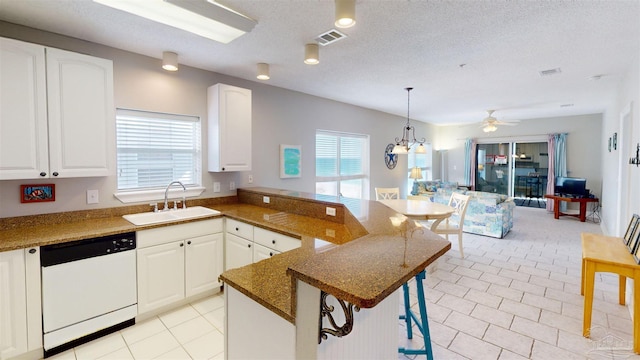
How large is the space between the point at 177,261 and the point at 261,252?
2.76 ft

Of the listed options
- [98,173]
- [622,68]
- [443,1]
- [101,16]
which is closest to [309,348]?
[443,1]

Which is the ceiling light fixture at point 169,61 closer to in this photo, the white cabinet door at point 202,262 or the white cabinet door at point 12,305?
the white cabinet door at point 202,262

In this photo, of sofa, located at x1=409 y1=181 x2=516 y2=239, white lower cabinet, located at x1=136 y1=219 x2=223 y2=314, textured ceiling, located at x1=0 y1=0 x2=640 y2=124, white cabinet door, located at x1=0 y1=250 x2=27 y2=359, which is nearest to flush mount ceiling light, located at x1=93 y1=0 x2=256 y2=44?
textured ceiling, located at x1=0 y1=0 x2=640 y2=124

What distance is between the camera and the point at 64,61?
7.43ft

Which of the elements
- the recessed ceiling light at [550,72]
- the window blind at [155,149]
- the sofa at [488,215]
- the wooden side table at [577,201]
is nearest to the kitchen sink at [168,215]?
the window blind at [155,149]

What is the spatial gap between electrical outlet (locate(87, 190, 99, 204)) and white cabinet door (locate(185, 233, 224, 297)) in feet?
3.11

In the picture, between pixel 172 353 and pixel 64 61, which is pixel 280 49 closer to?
pixel 64 61

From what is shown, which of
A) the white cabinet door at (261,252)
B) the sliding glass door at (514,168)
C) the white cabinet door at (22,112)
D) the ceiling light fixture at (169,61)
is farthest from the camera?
the sliding glass door at (514,168)

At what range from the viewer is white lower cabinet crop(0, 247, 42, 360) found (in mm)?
1905

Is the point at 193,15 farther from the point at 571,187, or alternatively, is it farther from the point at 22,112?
the point at 571,187

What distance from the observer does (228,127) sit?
328cm

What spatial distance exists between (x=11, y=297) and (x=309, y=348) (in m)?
2.27

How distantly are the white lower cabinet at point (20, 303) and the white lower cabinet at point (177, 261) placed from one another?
63cm

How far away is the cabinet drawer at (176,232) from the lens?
8.14 ft
